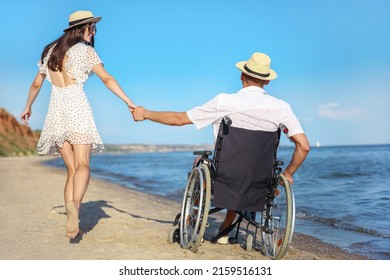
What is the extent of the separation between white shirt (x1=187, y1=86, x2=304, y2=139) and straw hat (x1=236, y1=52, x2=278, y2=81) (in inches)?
7.2

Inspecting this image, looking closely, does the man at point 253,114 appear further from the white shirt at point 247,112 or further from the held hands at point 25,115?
the held hands at point 25,115

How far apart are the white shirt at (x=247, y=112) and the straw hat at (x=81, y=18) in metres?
1.22

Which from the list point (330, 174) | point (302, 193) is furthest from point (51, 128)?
point (330, 174)

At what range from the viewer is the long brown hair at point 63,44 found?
414 centimetres

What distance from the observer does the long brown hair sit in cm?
414

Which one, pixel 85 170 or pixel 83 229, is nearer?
pixel 85 170

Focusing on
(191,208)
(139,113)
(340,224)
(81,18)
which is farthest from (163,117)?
(340,224)

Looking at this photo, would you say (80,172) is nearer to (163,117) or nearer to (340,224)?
(163,117)

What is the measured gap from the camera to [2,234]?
4586mm

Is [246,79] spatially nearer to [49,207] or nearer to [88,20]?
[88,20]

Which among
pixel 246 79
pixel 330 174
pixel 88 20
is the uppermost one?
pixel 88 20

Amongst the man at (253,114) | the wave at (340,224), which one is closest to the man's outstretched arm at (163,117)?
the man at (253,114)

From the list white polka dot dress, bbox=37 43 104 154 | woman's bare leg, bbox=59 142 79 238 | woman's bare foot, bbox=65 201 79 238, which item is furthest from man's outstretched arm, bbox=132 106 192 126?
woman's bare foot, bbox=65 201 79 238
